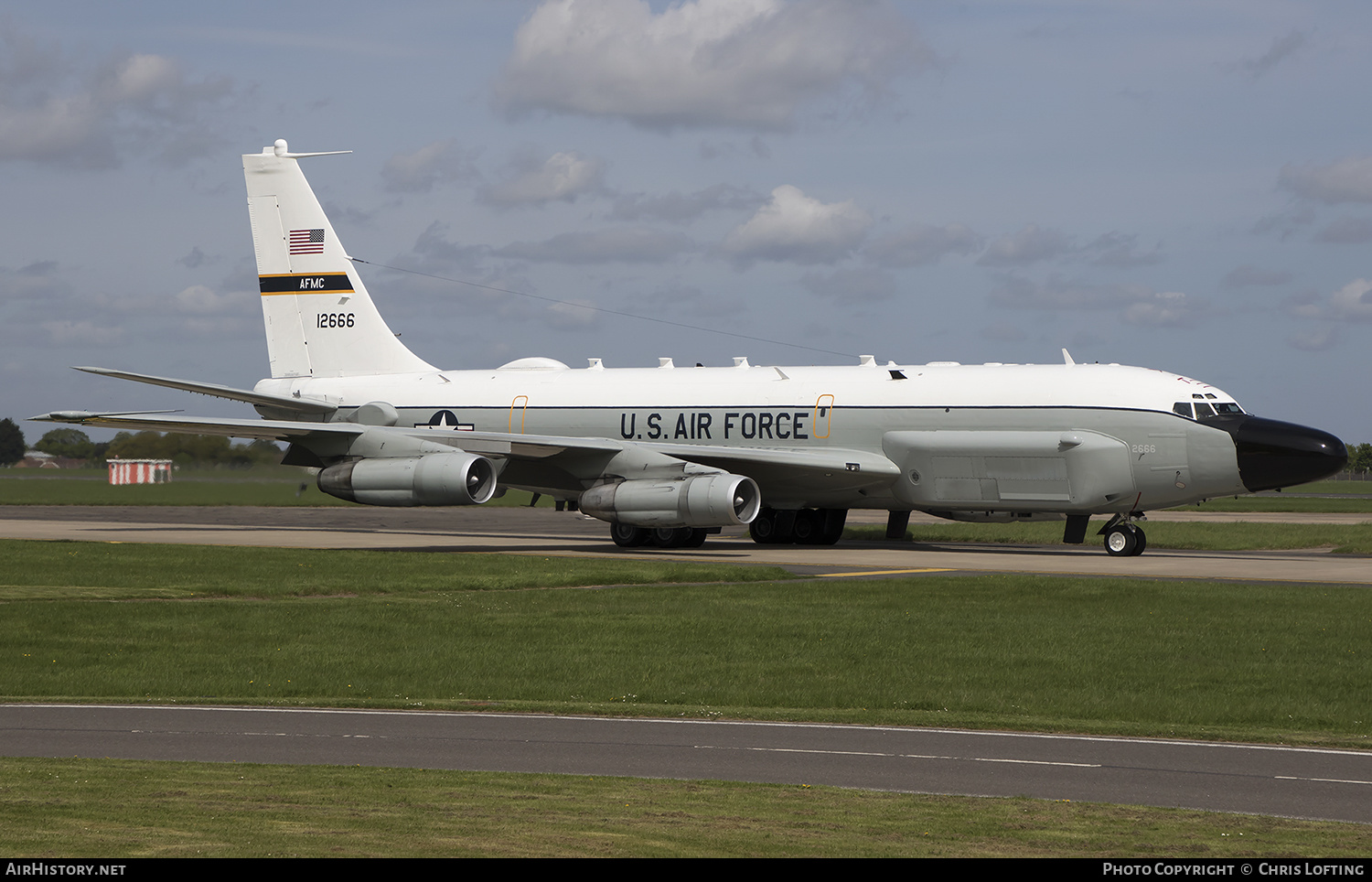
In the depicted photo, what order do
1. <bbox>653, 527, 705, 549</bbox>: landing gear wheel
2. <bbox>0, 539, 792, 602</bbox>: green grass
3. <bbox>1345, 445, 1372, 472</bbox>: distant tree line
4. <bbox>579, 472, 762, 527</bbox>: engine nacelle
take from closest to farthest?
1. <bbox>0, 539, 792, 602</bbox>: green grass
2. <bbox>579, 472, 762, 527</bbox>: engine nacelle
3. <bbox>653, 527, 705, 549</bbox>: landing gear wheel
4. <bbox>1345, 445, 1372, 472</bbox>: distant tree line

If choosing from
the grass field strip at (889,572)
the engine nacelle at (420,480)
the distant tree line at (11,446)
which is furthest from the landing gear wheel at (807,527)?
the distant tree line at (11,446)

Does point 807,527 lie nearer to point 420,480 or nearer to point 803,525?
point 803,525

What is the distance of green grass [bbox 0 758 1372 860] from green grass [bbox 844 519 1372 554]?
106ft

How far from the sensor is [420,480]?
3622 centimetres

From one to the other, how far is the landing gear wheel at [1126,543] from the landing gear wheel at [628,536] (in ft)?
39.1

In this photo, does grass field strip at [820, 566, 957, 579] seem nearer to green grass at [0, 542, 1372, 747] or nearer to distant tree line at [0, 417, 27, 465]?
green grass at [0, 542, 1372, 747]

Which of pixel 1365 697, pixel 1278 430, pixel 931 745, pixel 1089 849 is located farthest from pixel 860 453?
pixel 1089 849

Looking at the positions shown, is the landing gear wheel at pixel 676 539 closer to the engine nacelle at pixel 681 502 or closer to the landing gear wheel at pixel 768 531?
the engine nacelle at pixel 681 502

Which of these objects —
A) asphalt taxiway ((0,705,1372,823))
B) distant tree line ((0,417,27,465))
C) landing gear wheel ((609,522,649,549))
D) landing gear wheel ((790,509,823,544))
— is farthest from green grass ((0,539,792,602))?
distant tree line ((0,417,27,465))

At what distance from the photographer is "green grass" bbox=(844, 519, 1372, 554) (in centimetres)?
4175

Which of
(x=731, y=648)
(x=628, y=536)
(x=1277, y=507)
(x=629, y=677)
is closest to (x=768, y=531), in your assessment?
(x=628, y=536)

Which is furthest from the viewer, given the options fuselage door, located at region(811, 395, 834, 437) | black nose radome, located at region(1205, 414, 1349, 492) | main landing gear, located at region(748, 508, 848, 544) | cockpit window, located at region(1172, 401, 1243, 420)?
main landing gear, located at region(748, 508, 848, 544)

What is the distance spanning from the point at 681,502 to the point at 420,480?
6.46 m

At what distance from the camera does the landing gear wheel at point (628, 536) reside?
39062mm
